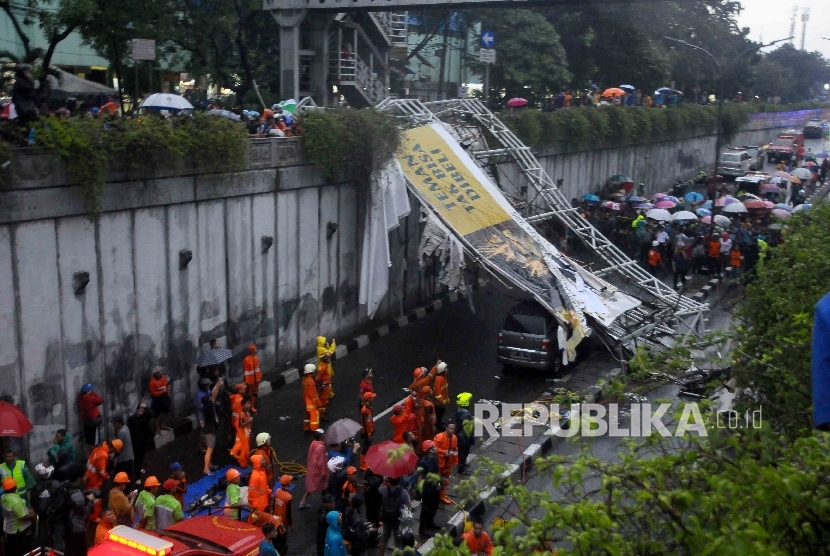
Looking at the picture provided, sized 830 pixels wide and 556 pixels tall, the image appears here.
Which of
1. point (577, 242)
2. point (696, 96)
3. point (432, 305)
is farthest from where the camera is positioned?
point (696, 96)

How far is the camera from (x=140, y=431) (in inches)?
495

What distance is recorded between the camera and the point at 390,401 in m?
16.2

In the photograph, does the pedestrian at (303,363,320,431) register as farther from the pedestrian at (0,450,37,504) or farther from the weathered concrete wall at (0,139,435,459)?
the pedestrian at (0,450,37,504)

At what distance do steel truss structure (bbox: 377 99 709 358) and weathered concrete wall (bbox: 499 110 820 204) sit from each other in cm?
103

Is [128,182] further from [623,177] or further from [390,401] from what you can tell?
[623,177]

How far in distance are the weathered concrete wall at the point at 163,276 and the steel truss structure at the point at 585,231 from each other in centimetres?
401

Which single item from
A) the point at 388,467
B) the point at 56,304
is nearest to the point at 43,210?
the point at 56,304

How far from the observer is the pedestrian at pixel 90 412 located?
1271 cm

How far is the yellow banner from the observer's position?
18734 millimetres

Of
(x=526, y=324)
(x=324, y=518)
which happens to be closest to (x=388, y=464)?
(x=324, y=518)

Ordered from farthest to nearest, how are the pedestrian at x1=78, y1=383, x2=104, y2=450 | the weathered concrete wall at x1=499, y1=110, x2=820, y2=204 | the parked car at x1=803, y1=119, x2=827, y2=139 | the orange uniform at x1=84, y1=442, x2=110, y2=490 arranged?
the parked car at x1=803, y1=119, x2=827, y2=139
the weathered concrete wall at x1=499, y1=110, x2=820, y2=204
the pedestrian at x1=78, y1=383, x2=104, y2=450
the orange uniform at x1=84, y1=442, x2=110, y2=490

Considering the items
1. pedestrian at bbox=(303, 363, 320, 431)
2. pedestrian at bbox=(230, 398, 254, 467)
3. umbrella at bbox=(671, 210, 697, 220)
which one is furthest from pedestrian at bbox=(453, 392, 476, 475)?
umbrella at bbox=(671, 210, 697, 220)

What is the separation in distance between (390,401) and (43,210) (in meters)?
6.97

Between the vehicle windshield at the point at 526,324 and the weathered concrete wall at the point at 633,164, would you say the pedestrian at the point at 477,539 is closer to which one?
the vehicle windshield at the point at 526,324
